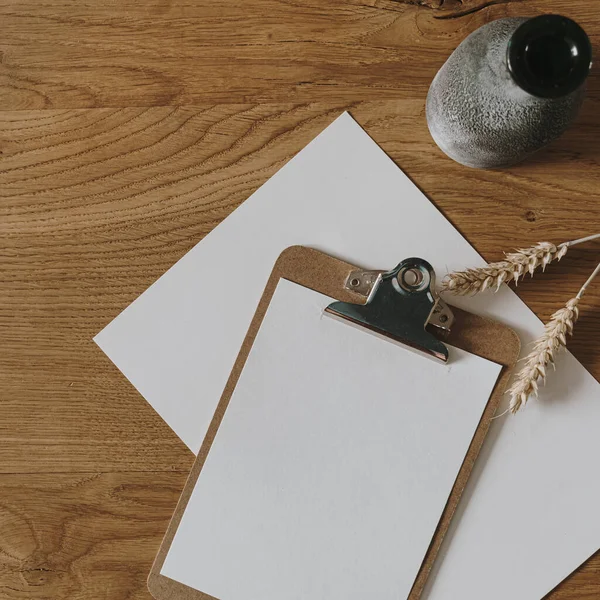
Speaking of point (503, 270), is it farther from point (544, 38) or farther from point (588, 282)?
point (544, 38)

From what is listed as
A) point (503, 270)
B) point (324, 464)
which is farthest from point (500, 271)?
point (324, 464)

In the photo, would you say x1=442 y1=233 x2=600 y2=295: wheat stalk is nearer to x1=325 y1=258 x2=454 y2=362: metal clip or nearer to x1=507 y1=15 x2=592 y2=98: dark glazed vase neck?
x1=325 y1=258 x2=454 y2=362: metal clip

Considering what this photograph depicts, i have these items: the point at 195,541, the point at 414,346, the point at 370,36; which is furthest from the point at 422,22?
the point at 195,541

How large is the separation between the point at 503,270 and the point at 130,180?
377mm

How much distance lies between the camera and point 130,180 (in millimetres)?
648

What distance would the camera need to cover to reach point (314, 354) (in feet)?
2.05

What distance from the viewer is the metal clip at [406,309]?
0.59 m

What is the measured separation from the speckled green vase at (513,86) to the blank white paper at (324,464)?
→ 203 millimetres

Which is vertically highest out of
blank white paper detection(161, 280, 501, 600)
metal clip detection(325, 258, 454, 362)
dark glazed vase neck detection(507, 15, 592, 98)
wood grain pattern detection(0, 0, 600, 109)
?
dark glazed vase neck detection(507, 15, 592, 98)

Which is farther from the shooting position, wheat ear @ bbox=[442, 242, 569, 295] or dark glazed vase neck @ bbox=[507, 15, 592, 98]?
wheat ear @ bbox=[442, 242, 569, 295]

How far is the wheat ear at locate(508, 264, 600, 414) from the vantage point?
0.58m

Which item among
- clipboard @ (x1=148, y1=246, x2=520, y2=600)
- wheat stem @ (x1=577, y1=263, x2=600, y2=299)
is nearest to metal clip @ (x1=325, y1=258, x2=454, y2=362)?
clipboard @ (x1=148, y1=246, x2=520, y2=600)

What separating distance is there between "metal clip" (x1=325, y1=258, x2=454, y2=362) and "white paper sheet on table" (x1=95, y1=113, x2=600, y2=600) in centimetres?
4

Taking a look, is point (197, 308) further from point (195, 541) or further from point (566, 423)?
point (566, 423)
